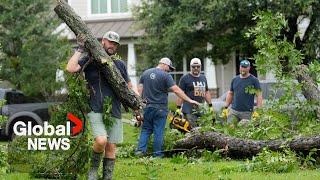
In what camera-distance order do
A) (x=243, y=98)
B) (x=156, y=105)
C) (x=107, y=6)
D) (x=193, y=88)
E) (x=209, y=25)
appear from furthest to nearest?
Answer: (x=107, y=6) < (x=209, y=25) < (x=193, y=88) < (x=243, y=98) < (x=156, y=105)

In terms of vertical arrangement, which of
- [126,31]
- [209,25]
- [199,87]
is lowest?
[199,87]

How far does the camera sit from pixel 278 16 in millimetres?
9844

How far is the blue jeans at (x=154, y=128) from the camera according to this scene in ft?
35.4

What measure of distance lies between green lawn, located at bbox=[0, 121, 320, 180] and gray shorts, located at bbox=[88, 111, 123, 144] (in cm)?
89

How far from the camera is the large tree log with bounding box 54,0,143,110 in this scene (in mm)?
7445

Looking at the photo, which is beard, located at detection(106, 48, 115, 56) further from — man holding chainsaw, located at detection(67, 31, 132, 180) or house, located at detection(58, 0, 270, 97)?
house, located at detection(58, 0, 270, 97)

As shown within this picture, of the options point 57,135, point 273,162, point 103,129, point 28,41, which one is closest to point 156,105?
point 273,162

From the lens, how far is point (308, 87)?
10.1 meters

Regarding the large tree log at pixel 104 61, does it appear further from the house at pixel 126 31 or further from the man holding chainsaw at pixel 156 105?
the house at pixel 126 31

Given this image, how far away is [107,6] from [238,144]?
2107cm

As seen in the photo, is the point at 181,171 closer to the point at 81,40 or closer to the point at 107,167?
the point at 107,167

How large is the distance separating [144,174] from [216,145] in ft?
6.18

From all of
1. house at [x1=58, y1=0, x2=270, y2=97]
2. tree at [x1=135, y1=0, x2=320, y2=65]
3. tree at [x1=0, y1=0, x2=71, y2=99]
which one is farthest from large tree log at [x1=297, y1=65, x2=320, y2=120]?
house at [x1=58, y1=0, x2=270, y2=97]

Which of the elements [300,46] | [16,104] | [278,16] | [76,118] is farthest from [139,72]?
[76,118]
